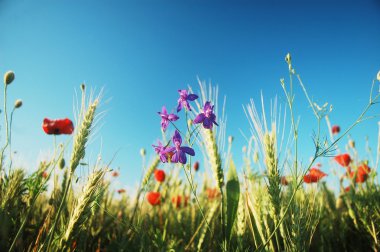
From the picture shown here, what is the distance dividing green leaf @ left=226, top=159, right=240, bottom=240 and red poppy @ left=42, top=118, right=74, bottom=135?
1.44 m

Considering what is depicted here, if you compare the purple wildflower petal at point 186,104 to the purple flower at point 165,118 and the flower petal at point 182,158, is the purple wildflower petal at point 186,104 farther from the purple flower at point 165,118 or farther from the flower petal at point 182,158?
the flower petal at point 182,158

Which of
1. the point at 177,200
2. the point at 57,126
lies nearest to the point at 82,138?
the point at 57,126

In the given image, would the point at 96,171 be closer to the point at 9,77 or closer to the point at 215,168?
the point at 215,168

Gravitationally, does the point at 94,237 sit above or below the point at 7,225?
below

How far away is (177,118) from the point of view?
1294mm

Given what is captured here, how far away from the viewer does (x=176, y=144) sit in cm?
121

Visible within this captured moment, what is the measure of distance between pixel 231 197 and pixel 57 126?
60.8 inches

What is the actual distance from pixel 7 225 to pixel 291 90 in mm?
1529

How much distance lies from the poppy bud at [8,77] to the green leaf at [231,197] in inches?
57.2

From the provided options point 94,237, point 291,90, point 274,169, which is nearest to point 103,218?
point 94,237

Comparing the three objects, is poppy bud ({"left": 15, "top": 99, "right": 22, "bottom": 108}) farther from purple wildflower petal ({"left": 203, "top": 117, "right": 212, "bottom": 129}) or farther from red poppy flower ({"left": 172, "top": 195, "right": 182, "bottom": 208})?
red poppy flower ({"left": 172, "top": 195, "right": 182, "bottom": 208})

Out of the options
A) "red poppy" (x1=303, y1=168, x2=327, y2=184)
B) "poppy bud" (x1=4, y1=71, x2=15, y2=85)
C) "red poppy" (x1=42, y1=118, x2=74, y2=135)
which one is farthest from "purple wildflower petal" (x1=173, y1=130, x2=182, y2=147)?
"red poppy" (x1=42, y1=118, x2=74, y2=135)

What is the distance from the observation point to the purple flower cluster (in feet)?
3.89

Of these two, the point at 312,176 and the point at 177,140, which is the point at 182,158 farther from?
the point at 312,176
